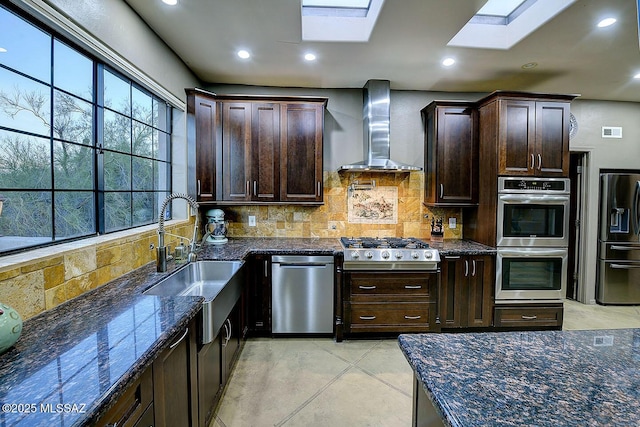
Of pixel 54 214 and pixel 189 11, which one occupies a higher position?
pixel 189 11

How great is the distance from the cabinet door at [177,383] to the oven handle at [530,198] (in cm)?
305

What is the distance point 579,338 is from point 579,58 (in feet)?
9.43

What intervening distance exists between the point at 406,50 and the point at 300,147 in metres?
1.38

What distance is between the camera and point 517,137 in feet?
10.3

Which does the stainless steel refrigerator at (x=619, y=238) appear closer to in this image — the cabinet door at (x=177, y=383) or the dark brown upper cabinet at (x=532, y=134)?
the dark brown upper cabinet at (x=532, y=134)

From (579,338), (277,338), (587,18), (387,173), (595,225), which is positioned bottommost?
(277,338)

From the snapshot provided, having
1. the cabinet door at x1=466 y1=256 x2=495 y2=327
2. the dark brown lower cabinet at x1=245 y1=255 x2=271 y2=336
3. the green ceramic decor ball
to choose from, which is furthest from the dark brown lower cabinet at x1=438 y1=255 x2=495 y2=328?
the green ceramic decor ball

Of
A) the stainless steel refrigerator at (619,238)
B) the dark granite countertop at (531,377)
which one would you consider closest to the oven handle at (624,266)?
the stainless steel refrigerator at (619,238)

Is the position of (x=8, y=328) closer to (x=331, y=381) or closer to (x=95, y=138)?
(x=95, y=138)

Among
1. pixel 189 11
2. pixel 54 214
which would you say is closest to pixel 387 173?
pixel 189 11

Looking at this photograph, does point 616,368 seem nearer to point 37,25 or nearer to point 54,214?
point 54,214

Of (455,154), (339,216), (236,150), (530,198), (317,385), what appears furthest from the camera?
(339,216)

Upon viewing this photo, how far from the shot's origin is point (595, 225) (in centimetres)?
416

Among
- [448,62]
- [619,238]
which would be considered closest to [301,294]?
[448,62]
